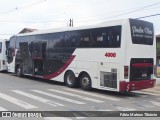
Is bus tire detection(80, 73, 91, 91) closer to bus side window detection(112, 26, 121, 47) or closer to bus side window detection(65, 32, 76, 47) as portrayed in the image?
bus side window detection(65, 32, 76, 47)

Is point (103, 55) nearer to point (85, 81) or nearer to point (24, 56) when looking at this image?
point (85, 81)

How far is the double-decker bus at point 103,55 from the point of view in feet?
45.8

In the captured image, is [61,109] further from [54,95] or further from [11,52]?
[11,52]

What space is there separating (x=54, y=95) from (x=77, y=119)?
497cm

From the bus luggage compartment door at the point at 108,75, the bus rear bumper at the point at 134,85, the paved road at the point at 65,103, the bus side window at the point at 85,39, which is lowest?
the paved road at the point at 65,103

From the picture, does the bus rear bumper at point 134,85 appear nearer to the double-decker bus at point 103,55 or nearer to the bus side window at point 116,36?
the double-decker bus at point 103,55

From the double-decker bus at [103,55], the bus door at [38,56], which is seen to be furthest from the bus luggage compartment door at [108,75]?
the bus door at [38,56]

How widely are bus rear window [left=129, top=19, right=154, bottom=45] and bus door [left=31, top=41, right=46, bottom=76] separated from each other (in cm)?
682

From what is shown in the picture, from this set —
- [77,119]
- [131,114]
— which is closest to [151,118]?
[131,114]

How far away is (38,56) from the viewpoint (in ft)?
64.5

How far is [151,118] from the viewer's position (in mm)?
9383

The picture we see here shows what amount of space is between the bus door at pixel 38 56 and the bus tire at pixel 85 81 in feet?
12.9

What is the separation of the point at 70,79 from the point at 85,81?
139cm

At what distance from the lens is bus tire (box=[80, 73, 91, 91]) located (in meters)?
15.8
